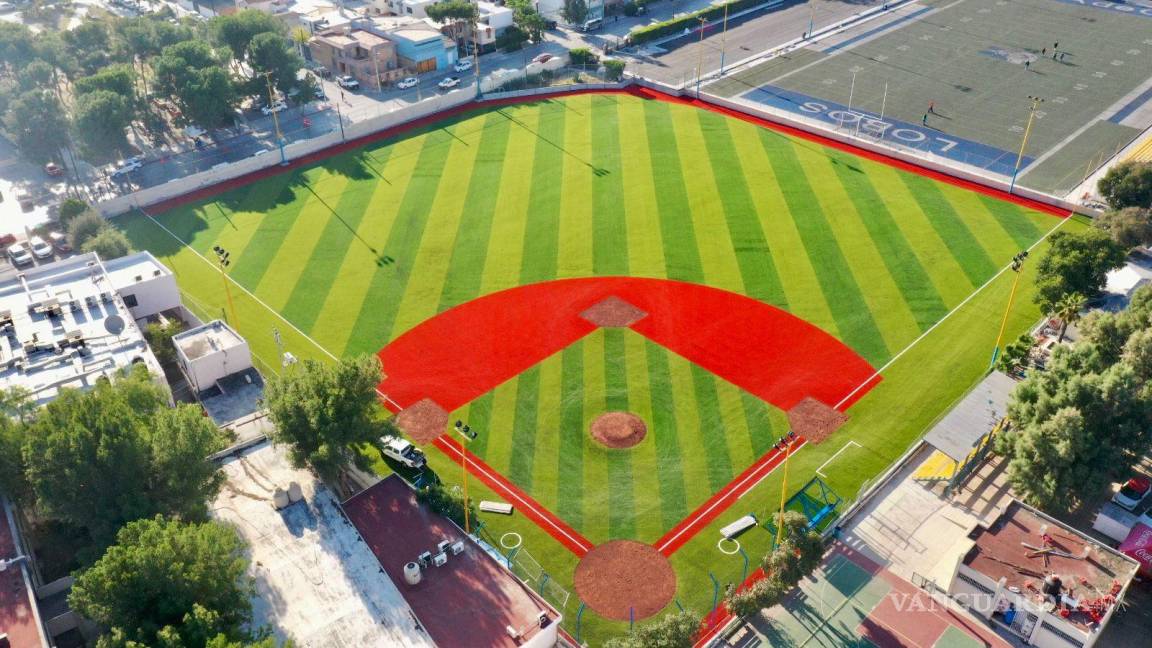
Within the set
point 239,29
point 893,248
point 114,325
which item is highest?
point 239,29

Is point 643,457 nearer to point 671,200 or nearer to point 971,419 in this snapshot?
point 971,419

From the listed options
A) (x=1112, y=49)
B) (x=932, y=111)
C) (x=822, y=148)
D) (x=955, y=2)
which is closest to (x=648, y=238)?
(x=822, y=148)

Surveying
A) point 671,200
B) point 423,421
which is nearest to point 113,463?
point 423,421

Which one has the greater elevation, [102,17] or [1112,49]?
[102,17]

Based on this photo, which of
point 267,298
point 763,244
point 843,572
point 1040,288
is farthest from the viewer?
point 763,244

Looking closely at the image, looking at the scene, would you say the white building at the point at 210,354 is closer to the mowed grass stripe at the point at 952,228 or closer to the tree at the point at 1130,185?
the mowed grass stripe at the point at 952,228

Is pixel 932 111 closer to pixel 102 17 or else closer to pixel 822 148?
pixel 822 148

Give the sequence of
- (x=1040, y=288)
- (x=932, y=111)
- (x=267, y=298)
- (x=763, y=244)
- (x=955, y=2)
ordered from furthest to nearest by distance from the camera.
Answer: (x=955, y=2) → (x=932, y=111) → (x=763, y=244) → (x=267, y=298) → (x=1040, y=288)
